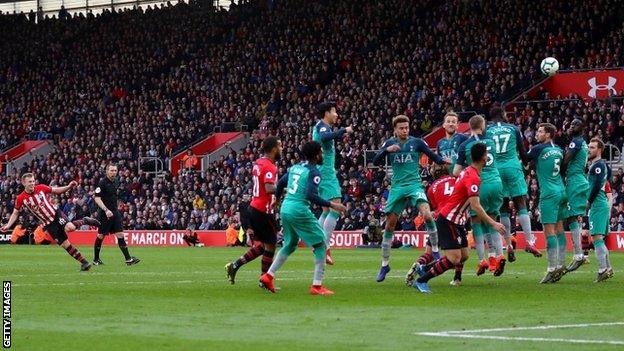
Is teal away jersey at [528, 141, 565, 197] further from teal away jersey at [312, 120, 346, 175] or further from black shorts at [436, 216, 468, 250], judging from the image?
teal away jersey at [312, 120, 346, 175]

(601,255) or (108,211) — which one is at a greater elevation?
(108,211)

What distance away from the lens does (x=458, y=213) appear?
16.5 m

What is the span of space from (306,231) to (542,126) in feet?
14.6

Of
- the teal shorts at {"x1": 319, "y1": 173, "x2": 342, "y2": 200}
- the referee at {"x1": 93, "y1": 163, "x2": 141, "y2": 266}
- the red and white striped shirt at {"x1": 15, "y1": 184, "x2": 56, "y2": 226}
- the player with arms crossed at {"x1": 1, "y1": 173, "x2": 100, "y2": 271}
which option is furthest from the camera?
the referee at {"x1": 93, "y1": 163, "x2": 141, "y2": 266}

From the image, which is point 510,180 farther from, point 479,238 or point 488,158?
point 479,238

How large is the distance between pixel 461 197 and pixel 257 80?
38752mm

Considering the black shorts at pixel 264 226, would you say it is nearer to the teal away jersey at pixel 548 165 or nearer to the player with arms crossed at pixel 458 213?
the player with arms crossed at pixel 458 213

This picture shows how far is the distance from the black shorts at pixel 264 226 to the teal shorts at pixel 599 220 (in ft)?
16.4

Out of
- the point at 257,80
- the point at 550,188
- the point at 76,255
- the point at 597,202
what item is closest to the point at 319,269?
the point at 550,188

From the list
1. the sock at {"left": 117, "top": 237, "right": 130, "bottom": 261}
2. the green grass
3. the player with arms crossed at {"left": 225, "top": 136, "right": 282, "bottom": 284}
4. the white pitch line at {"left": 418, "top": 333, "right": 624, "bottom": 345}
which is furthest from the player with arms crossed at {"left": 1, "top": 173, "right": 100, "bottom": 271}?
the white pitch line at {"left": 418, "top": 333, "right": 624, "bottom": 345}

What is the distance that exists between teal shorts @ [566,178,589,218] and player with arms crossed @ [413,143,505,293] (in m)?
2.98

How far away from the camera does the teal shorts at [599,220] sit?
19172mm

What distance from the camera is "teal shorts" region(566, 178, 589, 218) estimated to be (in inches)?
750

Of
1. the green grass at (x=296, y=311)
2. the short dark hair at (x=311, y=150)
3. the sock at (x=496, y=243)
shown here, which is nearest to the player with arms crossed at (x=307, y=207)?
the short dark hair at (x=311, y=150)
